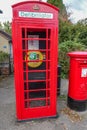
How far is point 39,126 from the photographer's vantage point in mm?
3447

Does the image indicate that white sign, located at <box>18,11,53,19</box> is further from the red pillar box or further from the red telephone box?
the red pillar box

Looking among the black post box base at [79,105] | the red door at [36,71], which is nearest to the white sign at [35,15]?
the red door at [36,71]

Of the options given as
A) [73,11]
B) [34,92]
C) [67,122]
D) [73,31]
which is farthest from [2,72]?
Answer: [73,11]

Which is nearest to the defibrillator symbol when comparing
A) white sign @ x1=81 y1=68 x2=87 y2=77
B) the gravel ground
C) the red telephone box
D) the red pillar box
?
the red telephone box

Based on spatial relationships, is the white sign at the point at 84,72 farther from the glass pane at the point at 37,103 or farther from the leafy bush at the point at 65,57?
the leafy bush at the point at 65,57

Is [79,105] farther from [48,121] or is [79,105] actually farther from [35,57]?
[35,57]

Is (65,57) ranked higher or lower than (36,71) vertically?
higher

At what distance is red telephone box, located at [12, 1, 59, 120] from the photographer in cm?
310

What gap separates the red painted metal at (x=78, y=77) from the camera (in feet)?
12.6

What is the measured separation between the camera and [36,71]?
3.53 metres

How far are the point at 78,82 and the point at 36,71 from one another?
1.21 m

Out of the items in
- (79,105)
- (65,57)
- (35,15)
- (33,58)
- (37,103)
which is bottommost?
(79,105)

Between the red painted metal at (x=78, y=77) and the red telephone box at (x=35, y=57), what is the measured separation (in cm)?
69

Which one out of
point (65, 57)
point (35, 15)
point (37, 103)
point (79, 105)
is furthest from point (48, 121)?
point (65, 57)
